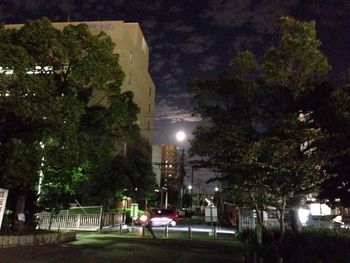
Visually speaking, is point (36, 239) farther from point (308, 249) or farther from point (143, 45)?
point (143, 45)

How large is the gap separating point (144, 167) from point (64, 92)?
34.0 metres

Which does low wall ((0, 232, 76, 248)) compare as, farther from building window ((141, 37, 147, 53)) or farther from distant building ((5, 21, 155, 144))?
building window ((141, 37, 147, 53))

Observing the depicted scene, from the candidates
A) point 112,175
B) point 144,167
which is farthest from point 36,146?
point 144,167

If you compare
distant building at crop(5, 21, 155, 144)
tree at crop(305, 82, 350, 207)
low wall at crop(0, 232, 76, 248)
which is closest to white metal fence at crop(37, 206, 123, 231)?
low wall at crop(0, 232, 76, 248)

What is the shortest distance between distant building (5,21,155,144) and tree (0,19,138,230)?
3911cm

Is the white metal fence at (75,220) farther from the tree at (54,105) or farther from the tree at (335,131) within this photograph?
the tree at (335,131)

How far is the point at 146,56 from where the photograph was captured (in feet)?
270

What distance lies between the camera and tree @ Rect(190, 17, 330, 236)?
47.4 ft

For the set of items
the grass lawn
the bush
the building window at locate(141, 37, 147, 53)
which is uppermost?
the building window at locate(141, 37, 147, 53)

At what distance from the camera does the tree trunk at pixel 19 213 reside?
19.4m

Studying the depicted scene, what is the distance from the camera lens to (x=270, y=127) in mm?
18219

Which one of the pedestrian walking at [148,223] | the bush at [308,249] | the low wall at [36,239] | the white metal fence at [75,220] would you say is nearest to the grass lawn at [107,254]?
the low wall at [36,239]

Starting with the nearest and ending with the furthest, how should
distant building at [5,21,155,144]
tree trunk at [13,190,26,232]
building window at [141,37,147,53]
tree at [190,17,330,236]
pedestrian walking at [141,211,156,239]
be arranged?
tree at [190,17,330,236], tree trunk at [13,190,26,232], pedestrian walking at [141,211,156,239], distant building at [5,21,155,144], building window at [141,37,147,53]

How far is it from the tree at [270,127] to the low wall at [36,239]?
741cm
